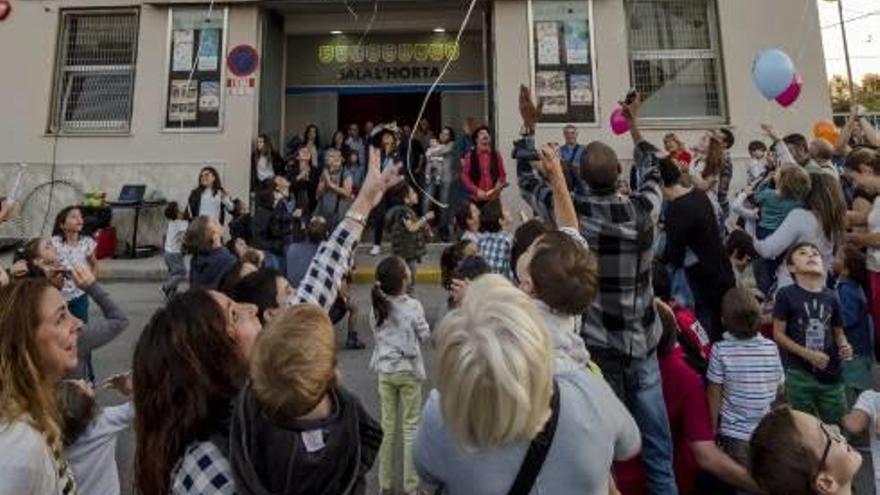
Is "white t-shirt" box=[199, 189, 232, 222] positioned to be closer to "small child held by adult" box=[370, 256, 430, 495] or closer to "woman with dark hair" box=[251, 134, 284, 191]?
"woman with dark hair" box=[251, 134, 284, 191]

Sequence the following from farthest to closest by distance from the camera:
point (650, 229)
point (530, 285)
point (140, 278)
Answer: point (140, 278) → point (650, 229) → point (530, 285)

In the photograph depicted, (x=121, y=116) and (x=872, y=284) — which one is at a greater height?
(x=121, y=116)

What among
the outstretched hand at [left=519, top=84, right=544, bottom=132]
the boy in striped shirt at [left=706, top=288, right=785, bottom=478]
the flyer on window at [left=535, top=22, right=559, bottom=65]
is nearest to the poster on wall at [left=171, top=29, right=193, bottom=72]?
the flyer on window at [left=535, top=22, right=559, bottom=65]

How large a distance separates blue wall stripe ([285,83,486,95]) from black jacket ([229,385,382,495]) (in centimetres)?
1328

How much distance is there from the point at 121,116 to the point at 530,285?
11.7 m

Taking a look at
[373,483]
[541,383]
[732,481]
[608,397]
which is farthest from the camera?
[373,483]

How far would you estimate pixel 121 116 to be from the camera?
12086 mm

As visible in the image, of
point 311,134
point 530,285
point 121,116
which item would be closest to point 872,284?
point 530,285

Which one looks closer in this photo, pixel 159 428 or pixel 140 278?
pixel 159 428

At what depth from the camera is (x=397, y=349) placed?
14.6 feet

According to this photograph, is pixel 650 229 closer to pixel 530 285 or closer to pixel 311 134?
pixel 530 285

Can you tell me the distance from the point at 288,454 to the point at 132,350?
14.8ft

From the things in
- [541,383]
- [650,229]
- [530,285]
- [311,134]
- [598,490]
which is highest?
[311,134]

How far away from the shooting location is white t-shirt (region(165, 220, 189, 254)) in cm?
881
